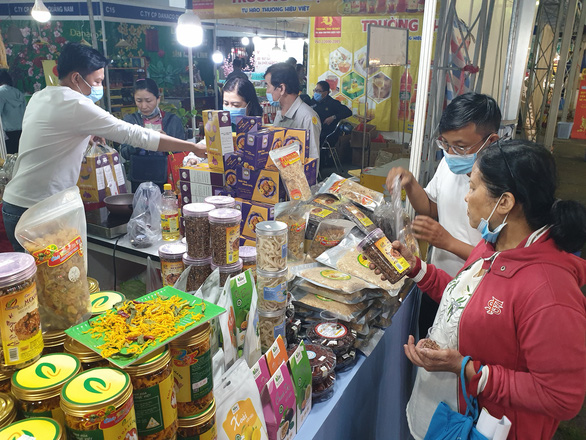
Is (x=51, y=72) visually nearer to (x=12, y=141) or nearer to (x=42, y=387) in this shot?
(x=42, y=387)

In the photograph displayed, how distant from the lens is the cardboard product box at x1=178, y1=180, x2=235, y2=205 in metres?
2.82

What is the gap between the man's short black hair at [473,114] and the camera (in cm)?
200

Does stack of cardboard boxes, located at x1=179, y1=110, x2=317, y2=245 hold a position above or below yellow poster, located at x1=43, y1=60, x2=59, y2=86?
below

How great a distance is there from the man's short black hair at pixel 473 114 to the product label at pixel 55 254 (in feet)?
5.54

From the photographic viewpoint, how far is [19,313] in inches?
35.2

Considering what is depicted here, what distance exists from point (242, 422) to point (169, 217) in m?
2.02

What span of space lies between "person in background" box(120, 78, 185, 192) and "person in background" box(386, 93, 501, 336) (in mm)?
2334

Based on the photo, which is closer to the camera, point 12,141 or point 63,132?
point 63,132

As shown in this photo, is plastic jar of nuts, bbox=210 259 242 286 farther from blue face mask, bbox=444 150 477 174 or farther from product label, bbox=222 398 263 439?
blue face mask, bbox=444 150 477 174

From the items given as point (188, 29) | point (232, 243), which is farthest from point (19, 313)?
point (188, 29)

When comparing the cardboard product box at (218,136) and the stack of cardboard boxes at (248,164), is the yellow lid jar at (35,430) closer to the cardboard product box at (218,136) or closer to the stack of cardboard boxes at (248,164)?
the stack of cardboard boxes at (248,164)

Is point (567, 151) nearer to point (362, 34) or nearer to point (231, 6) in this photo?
point (362, 34)

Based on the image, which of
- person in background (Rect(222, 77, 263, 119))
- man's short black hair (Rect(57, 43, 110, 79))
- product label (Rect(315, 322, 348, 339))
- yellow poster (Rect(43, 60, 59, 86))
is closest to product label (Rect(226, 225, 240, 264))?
product label (Rect(315, 322, 348, 339))

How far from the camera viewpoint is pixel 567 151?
1346 centimetres
